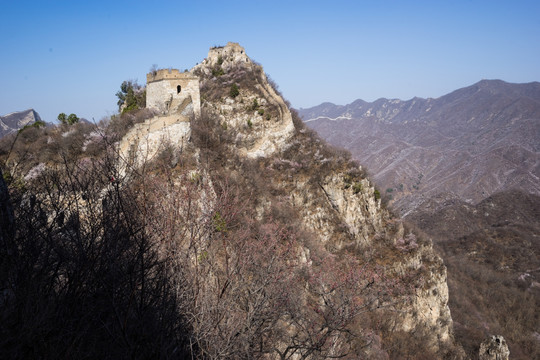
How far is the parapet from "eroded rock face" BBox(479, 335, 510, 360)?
103 feet

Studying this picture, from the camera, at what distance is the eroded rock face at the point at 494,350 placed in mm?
25859

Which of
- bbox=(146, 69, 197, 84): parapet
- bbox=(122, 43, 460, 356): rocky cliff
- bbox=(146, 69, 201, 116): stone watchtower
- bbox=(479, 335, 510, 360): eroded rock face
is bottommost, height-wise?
bbox=(479, 335, 510, 360): eroded rock face

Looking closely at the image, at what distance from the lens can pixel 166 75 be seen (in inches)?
865

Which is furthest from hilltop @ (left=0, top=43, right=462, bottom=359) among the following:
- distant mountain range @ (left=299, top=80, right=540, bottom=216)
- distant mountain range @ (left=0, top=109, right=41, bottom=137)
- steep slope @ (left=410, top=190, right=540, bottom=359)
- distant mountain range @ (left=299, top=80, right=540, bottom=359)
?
distant mountain range @ (left=299, top=80, right=540, bottom=216)

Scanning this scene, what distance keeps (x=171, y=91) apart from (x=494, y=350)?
32.0 m

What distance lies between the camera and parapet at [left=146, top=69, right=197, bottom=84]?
21984 mm

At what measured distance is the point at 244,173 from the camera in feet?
76.7

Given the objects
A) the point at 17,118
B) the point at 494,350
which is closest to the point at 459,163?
the point at 494,350

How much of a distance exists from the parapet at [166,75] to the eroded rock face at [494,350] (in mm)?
31470

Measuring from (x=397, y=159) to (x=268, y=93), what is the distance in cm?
15099

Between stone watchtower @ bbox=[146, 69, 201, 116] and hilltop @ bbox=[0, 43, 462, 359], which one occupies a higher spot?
stone watchtower @ bbox=[146, 69, 201, 116]

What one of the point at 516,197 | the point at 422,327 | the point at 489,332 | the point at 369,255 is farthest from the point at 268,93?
the point at 516,197

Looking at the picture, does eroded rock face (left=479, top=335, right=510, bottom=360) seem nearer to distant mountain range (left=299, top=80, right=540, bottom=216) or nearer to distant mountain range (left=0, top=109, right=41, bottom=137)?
distant mountain range (left=0, top=109, right=41, bottom=137)

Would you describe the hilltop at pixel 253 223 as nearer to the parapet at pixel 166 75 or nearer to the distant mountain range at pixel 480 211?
the parapet at pixel 166 75
